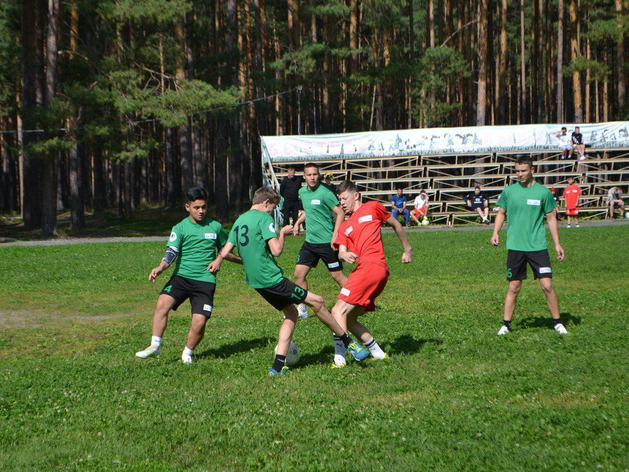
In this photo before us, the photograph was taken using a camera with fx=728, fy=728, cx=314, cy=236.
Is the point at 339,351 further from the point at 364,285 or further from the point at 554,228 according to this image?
the point at 554,228

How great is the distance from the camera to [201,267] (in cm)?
852

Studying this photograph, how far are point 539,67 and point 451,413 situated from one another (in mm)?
51967

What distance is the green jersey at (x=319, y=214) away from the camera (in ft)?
36.4

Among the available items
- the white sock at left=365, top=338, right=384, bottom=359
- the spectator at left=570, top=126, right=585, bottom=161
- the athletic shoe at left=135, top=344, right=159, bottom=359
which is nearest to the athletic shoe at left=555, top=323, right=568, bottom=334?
the white sock at left=365, top=338, right=384, bottom=359

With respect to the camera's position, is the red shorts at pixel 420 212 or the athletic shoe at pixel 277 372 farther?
the red shorts at pixel 420 212

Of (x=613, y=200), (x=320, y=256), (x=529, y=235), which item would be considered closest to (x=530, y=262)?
(x=529, y=235)

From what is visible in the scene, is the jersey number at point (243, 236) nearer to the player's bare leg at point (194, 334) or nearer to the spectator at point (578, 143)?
the player's bare leg at point (194, 334)

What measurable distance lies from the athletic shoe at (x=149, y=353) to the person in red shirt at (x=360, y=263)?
7.19ft

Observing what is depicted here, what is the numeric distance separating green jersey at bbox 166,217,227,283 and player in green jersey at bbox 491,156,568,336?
143 inches

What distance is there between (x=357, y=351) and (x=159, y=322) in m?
2.43

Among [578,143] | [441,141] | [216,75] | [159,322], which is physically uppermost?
[216,75]

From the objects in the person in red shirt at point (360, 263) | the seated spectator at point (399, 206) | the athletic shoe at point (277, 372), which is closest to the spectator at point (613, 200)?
the seated spectator at point (399, 206)

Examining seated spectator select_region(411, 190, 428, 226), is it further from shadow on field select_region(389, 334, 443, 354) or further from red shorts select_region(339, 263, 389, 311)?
red shorts select_region(339, 263, 389, 311)

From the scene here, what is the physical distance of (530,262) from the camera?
9.45 meters
